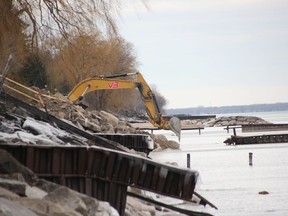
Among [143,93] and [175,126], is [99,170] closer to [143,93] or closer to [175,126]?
[175,126]

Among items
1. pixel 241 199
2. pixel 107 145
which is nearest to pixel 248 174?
pixel 241 199

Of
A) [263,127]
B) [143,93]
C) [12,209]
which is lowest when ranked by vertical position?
[12,209]

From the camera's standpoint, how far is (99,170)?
539 inches

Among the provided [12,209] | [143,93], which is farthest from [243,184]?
[12,209]

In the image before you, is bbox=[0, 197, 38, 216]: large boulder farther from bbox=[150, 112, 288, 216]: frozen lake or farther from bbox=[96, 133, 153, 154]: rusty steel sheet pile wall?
bbox=[96, 133, 153, 154]: rusty steel sheet pile wall

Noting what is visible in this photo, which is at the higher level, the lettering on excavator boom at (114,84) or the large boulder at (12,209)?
the lettering on excavator boom at (114,84)

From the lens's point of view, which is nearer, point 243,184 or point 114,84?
point 243,184

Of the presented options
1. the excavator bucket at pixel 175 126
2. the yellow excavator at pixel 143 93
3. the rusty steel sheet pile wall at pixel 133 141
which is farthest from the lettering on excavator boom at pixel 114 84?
the rusty steel sheet pile wall at pixel 133 141

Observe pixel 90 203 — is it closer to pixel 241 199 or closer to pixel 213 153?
pixel 241 199

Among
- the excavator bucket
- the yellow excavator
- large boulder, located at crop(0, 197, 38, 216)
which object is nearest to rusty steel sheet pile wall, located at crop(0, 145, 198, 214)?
large boulder, located at crop(0, 197, 38, 216)

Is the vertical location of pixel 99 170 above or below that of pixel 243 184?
above

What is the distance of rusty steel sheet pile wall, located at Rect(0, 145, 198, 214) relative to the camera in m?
13.6

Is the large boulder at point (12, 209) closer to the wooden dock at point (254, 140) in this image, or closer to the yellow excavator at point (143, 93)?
the yellow excavator at point (143, 93)

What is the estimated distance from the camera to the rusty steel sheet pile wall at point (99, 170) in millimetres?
13578
